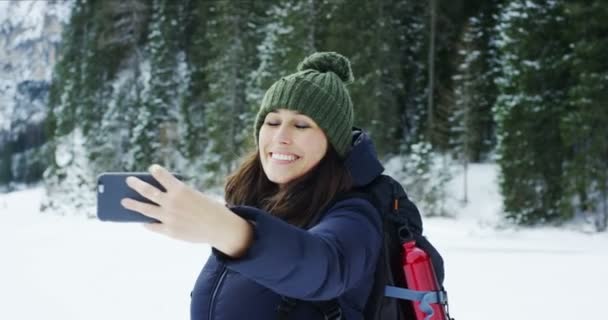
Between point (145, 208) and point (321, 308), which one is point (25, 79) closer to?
point (321, 308)

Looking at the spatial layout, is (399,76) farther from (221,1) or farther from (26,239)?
(26,239)

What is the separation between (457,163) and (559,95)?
17.8 ft

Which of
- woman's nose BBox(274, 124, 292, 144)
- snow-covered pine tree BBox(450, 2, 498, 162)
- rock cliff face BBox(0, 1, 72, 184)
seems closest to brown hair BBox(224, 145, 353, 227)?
woman's nose BBox(274, 124, 292, 144)

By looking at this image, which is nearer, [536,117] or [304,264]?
[304,264]

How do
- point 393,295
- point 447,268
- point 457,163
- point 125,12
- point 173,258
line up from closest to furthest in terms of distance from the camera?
point 393,295 → point 447,268 → point 173,258 → point 457,163 → point 125,12

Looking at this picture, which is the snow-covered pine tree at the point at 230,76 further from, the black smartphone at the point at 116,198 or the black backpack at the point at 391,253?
the black smartphone at the point at 116,198

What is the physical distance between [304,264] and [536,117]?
1749 centimetres

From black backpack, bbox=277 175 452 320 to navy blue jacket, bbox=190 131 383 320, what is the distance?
32 mm

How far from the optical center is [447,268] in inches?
324

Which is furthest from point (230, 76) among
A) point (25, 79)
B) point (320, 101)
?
point (320, 101)

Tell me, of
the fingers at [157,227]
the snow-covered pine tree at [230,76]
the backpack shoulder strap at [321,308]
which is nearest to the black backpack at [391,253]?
the backpack shoulder strap at [321,308]

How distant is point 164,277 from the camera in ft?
25.3

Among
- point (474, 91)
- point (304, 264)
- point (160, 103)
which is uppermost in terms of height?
point (474, 91)

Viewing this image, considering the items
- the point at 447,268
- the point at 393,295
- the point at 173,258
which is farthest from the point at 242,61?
the point at 393,295
